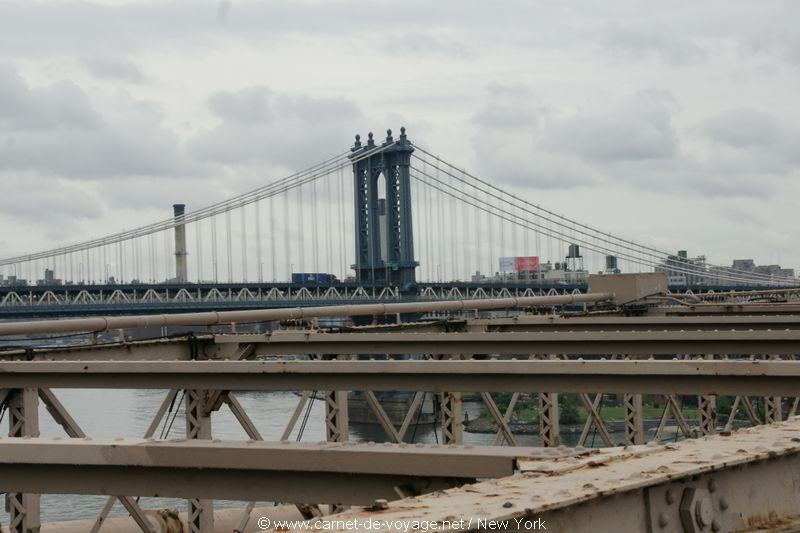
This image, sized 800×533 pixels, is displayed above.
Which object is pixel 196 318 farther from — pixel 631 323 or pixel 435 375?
pixel 435 375

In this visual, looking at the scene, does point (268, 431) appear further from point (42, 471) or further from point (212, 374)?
point (42, 471)

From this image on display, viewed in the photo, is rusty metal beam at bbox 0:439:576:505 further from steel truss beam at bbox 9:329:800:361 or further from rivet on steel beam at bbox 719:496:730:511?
steel truss beam at bbox 9:329:800:361

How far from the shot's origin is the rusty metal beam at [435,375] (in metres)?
9.39

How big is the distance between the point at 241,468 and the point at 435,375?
14.5 ft

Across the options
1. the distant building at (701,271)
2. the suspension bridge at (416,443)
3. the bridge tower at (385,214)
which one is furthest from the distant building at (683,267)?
the suspension bridge at (416,443)

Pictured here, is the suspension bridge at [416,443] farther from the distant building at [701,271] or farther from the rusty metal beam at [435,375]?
the distant building at [701,271]

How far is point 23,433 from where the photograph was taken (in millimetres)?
11586

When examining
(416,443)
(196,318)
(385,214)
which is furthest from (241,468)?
(385,214)

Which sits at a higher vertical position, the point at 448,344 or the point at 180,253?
the point at 180,253

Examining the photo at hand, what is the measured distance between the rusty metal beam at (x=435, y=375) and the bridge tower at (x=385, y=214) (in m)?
76.9

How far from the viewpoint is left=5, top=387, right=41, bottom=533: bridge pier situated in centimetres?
1142

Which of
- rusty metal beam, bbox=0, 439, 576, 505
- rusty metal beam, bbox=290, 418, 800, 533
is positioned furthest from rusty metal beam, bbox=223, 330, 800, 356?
rusty metal beam, bbox=290, 418, 800, 533

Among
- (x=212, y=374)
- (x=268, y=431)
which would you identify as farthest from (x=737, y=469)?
(x=268, y=431)

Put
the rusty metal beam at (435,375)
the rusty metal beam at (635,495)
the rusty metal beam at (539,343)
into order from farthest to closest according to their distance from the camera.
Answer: the rusty metal beam at (539,343) < the rusty metal beam at (435,375) < the rusty metal beam at (635,495)
